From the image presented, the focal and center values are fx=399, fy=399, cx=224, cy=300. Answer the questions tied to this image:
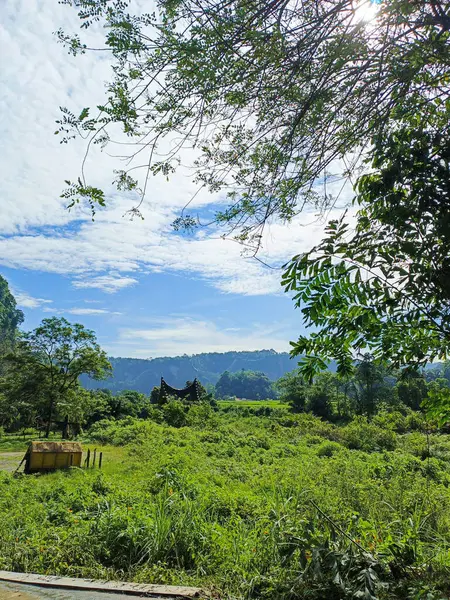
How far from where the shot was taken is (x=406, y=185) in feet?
6.32

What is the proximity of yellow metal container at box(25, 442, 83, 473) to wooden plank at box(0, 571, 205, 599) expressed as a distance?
386 inches

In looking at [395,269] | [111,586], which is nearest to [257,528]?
[111,586]

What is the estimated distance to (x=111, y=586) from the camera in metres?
2.81

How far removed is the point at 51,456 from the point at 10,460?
198 inches

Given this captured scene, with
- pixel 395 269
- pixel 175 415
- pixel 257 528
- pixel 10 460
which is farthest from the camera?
pixel 175 415

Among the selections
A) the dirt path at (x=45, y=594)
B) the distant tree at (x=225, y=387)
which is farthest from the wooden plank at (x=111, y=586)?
the distant tree at (x=225, y=387)

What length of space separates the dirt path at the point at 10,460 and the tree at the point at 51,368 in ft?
23.8

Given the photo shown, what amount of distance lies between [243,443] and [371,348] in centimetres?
1854

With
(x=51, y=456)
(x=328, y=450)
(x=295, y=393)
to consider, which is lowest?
(x=328, y=450)

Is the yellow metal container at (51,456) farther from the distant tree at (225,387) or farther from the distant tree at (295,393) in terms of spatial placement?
the distant tree at (225,387)

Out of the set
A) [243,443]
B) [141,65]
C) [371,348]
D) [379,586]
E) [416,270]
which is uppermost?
[141,65]

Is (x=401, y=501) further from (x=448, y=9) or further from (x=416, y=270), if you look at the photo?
(x=448, y=9)

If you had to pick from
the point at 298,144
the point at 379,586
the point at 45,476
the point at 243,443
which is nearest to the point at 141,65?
the point at 298,144

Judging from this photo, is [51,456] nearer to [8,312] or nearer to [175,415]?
[175,415]
